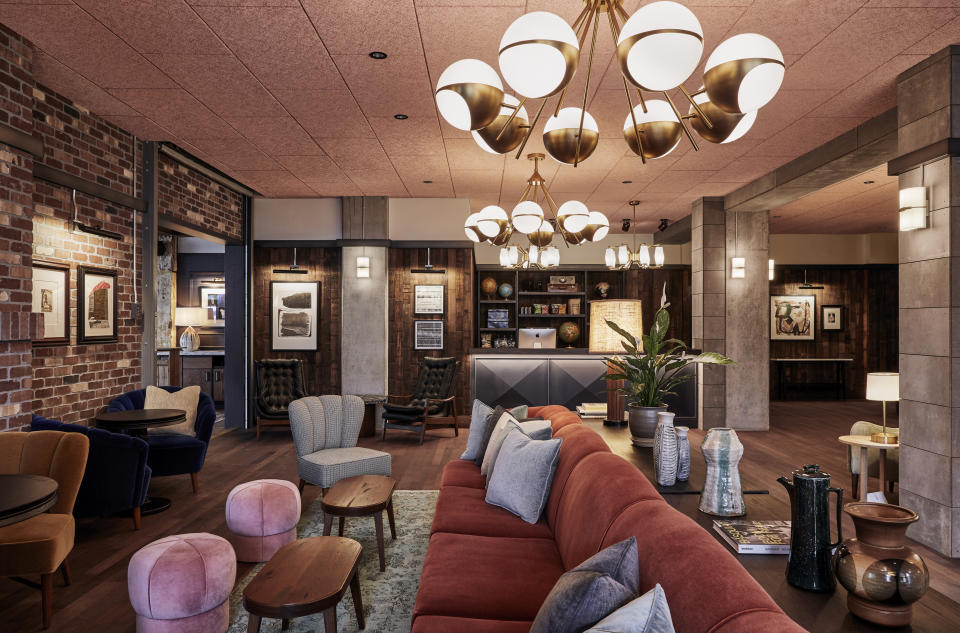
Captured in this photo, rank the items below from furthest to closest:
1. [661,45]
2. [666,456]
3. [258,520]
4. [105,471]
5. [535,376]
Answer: [535,376] < [105,471] < [258,520] < [666,456] < [661,45]

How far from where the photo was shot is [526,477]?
9.59ft

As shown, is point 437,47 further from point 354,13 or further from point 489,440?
point 489,440

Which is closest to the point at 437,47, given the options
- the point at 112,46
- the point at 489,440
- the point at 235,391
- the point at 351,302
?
the point at 112,46

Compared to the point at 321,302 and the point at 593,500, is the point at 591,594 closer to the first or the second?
the point at 593,500

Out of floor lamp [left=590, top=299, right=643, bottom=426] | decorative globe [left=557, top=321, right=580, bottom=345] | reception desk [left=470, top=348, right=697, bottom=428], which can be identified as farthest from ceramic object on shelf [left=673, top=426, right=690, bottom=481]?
decorative globe [left=557, top=321, right=580, bottom=345]

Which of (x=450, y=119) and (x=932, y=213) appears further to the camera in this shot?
(x=932, y=213)

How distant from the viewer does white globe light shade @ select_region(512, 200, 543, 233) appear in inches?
191

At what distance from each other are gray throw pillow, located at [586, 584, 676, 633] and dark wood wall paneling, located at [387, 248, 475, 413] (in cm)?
712

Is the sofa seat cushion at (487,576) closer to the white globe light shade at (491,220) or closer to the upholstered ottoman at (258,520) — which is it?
the upholstered ottoman at (258,520)

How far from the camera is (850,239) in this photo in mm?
11406

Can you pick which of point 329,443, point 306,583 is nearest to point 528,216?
point 329,443

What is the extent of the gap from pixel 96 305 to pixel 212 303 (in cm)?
565

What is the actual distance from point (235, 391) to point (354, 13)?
19.3 feet

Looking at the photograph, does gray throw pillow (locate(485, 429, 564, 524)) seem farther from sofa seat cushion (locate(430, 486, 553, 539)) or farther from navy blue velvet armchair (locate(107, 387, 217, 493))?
navy blue velvet armchair (locate(107, 387, 217, 493))
